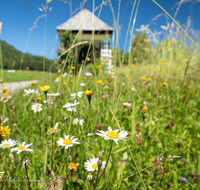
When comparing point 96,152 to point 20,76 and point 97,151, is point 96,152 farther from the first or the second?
point 20,76

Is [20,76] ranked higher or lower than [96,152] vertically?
higher

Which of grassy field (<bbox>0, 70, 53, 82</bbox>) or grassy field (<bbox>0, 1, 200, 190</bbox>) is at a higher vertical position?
grassy field (<bbox>0, 70, 53, 82</bbox>)

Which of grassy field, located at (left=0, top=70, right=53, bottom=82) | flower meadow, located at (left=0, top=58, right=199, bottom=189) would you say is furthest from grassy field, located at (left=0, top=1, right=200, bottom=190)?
grassy field, located at (left=0, top=70, right=53, bottom=82)

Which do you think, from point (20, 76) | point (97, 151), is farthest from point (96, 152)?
point (20, 76)

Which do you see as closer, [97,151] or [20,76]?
[97,151]

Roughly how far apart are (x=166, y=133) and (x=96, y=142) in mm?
652

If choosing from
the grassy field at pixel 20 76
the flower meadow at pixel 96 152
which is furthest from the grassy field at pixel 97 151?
the grassy field at pixel 20 76

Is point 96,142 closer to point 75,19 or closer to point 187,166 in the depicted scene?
point 187,166

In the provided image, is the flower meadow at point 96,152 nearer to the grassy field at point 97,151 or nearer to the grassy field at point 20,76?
the grassy field at point 97,151

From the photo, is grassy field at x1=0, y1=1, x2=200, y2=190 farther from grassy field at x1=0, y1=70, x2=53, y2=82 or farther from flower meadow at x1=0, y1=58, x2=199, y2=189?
grassy field at x1=0, y1=70, x2=53, y2=82

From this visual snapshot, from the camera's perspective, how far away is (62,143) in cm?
57

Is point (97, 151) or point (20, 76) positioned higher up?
point (20, 76)

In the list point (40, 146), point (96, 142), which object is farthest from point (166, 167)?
point (40, 146)

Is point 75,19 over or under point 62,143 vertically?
over
